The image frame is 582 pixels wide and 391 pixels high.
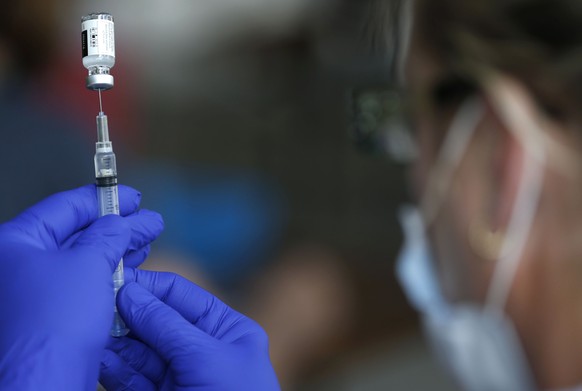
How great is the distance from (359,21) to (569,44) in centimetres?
54

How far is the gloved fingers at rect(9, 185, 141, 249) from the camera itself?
2.30ft

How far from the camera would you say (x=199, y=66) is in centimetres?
144

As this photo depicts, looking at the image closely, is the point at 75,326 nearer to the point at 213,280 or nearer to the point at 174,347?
the point at 174,347

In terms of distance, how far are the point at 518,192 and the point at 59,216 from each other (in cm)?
90

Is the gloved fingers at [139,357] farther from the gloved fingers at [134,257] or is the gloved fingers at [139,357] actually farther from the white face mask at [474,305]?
the white face mask at [474,305]

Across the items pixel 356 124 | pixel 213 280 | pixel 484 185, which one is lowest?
pixel 213 280

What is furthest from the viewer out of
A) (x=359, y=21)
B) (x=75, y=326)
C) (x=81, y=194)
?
(x=359, y=21)

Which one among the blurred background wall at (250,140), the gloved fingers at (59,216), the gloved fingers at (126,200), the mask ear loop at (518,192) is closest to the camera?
the gloved fingers at (59,216)

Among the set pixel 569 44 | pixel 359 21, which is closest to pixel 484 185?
pixel 569 44

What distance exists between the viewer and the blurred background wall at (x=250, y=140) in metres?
1.43

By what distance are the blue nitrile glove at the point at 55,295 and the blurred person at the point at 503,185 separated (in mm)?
814

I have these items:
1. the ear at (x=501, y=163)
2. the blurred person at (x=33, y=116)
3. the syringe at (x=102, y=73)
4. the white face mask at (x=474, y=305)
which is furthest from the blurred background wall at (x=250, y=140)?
the syringe at (x=102, y=73)

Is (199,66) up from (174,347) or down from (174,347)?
up

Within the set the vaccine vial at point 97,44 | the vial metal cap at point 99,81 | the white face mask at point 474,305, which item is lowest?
the white face mask at point 474,305
